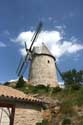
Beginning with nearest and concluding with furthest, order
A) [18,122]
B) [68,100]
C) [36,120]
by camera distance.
A: [18,122] → [36,120] → [68,100]

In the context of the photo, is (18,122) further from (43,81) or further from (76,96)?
(43,81)

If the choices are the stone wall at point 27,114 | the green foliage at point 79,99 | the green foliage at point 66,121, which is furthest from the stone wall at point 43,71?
the stone wall at point 27,114

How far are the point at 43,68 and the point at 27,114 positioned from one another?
69.3 ft

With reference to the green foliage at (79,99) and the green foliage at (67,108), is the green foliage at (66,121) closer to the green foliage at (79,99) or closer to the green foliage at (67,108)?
the green foliage at (67,108)

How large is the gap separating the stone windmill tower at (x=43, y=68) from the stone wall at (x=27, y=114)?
18944 millimetres

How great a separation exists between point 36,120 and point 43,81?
1933 centimetres

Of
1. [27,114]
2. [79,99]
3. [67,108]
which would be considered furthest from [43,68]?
[27,114]

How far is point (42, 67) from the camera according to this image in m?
38.6

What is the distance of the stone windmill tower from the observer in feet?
125

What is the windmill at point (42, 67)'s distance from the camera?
125 ft

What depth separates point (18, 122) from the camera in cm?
1702

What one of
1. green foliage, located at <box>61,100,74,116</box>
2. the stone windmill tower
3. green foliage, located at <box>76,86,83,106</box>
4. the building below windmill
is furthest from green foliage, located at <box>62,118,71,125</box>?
the stone windmill tower

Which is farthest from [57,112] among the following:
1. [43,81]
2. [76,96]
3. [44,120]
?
[43,81]

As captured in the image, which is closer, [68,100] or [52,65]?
[68,100]
